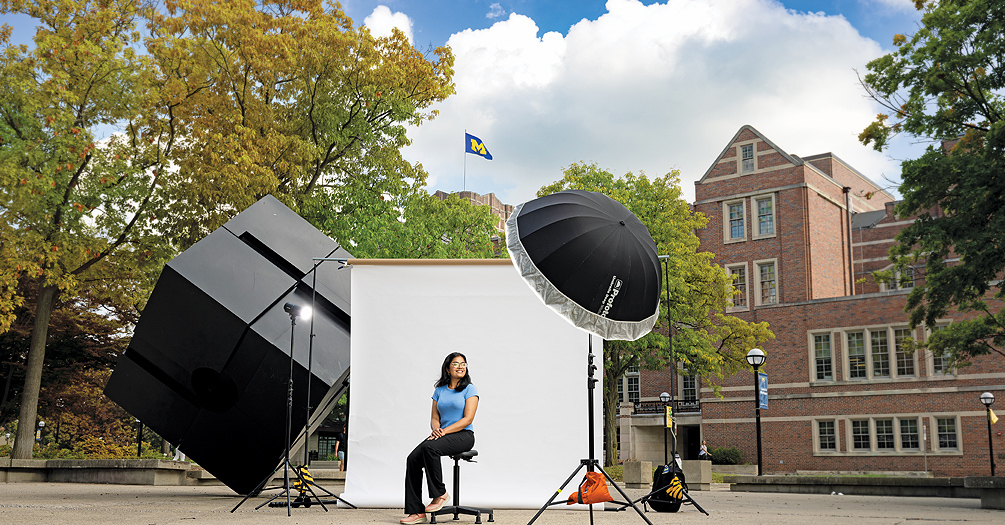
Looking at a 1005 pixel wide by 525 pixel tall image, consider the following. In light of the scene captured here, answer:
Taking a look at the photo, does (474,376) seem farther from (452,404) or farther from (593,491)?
(593,491)

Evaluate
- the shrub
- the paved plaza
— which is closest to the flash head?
the paved plaza

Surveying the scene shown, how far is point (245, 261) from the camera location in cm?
995

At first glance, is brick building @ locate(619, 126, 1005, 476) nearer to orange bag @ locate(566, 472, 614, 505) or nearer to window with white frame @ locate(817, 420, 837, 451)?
window with white frame @ locate(817, 420, 837, 451)

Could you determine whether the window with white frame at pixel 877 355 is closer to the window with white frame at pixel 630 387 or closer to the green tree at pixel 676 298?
the green tree at pixel 676 298

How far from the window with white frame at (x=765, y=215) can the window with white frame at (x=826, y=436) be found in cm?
888

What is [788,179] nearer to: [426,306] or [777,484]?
[777,484]

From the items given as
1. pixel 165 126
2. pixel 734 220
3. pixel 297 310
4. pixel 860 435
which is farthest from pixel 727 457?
pixel 297 310

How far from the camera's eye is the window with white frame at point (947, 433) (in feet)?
103

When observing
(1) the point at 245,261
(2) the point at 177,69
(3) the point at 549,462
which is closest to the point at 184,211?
(2) the point at 177,69

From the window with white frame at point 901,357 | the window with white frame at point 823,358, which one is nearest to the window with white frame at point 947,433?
the window with white frame at point 901,357

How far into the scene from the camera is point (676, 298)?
24281mm

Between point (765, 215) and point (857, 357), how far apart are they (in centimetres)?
781

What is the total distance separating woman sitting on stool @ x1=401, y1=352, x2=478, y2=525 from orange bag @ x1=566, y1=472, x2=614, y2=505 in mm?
1804

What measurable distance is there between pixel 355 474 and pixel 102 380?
69.0 feet
